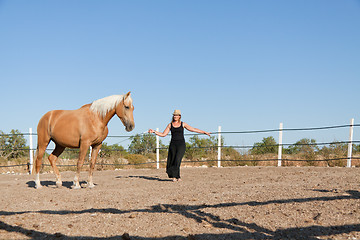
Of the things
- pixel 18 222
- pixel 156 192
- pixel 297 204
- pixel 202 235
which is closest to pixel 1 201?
pixel 18 222

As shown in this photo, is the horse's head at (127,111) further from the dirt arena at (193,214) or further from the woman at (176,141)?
the dirt arena at (193,214)

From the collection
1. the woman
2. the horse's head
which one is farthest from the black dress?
the horse's head

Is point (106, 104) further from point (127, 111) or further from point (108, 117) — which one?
point (127, 111)

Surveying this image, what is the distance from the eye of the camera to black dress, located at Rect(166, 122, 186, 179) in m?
8.09

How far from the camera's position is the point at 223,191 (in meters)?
5.96

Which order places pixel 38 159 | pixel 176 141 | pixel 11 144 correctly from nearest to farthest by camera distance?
pixel 38 159 < pixel 176 141 < pixel 11 144

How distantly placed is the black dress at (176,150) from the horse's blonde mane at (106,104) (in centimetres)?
180

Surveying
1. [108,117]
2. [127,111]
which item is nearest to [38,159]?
[108,117]

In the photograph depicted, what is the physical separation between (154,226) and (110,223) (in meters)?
0.67

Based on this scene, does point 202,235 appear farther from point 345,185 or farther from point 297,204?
point 345,185

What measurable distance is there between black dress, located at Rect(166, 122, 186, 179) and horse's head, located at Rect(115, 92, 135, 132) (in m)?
1.49

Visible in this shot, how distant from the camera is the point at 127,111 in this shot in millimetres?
7008

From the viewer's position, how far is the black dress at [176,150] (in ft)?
26.5

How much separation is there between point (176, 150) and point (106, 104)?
2.41 metres
